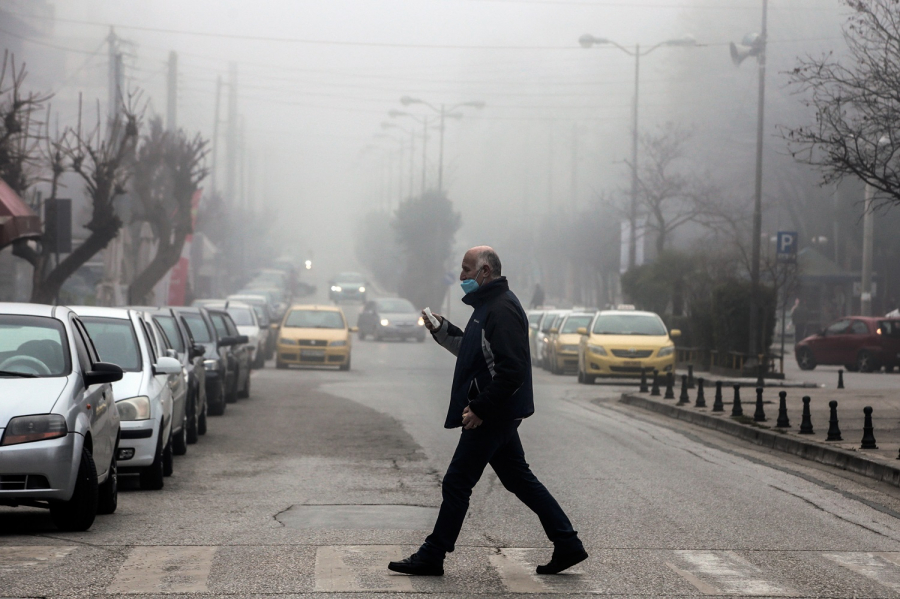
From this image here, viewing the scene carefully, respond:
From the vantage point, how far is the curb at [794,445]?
12.6 metres

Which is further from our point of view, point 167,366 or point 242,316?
point 242,316

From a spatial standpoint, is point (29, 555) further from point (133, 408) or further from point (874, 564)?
point (874, 564)

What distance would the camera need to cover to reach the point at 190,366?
15.2 meters

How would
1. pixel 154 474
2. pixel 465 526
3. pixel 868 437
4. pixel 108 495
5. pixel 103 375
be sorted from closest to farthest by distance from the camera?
1. pixel 103 375
2. pixel 465 526
3. pixel 108 495
4. pixel 154 474
5. pixel 868 437

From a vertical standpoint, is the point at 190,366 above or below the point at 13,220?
below

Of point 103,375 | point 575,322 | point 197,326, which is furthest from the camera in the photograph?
point 575,322

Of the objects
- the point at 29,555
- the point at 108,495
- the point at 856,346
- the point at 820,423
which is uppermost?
the point at 856,346

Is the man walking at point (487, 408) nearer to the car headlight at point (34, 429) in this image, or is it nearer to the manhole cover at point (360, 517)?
the manhole cover at point (360, 517)

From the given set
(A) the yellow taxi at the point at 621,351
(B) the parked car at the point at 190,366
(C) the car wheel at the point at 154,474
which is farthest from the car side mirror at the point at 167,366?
(A) the yellow taxi at the point at 621,351

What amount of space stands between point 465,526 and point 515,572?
5.66ft

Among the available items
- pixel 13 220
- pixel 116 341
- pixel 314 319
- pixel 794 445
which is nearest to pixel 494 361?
pixel 116 341

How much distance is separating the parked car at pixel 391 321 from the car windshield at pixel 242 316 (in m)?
18.8

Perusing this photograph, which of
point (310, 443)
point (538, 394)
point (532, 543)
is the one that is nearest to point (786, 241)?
point (538, 394)

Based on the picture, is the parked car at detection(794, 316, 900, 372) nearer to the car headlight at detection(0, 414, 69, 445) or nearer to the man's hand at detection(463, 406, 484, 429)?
the car headlight at detection(0, 414, 69, 445)
